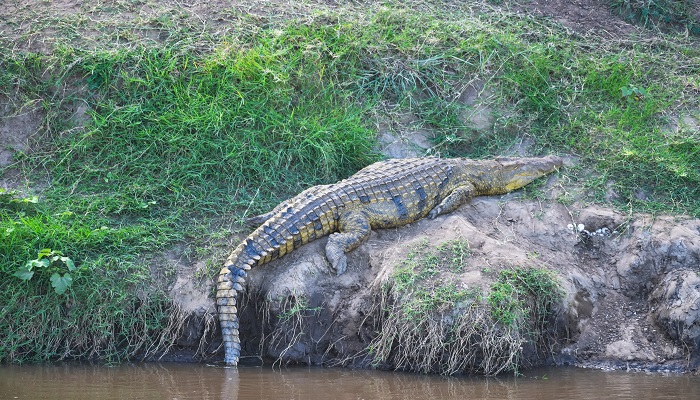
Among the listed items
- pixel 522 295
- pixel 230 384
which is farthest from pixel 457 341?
pixel 230 384

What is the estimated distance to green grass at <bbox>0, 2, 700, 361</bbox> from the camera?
7.39 m

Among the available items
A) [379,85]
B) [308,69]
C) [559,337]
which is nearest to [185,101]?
[308,69]

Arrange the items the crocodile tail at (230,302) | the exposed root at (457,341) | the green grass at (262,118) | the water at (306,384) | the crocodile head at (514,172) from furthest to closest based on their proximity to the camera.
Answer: the crocodile head at (514,172), the green grass at (262,118), the crocodile tail at (230,302), the exposed root at (457,341), the water at (306,384)

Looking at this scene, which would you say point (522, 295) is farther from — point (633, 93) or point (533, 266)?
point (633, 93)

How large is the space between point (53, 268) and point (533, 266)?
3625mm

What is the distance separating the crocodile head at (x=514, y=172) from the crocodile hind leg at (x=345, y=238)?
1381 mm

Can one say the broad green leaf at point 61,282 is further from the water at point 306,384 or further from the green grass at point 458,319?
the green grass at point 458,319

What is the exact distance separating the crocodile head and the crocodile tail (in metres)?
2.50

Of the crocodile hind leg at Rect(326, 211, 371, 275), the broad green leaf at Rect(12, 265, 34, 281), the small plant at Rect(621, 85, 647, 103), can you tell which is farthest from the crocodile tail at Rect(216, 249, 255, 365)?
the small plant at Rect(621, 85, 647, 103)

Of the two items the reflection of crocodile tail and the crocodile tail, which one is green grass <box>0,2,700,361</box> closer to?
the crocodile tail

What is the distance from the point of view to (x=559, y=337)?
681 centimetres

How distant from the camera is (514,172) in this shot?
816 cm

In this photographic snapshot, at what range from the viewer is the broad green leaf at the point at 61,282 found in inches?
264

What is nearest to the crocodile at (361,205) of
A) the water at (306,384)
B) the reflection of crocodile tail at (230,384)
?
the reflection of crocodile tail at (230,384)
